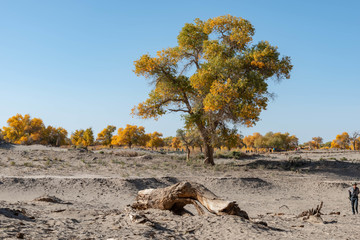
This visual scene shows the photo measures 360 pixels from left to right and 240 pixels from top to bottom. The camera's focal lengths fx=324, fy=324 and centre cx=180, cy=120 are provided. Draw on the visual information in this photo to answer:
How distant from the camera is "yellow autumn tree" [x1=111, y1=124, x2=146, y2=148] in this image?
75688 mm

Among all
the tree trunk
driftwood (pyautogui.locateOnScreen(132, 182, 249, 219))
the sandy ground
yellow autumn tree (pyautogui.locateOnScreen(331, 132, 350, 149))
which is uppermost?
yellow autumn tree (pyautogui.locateOnScreen(331, 132, 350, 149))

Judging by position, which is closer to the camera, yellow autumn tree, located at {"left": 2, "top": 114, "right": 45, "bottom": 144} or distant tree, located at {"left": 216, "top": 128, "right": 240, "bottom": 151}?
distant tree, located at {"left": 216, "top": 128, "right": 240, "bottom": 151}

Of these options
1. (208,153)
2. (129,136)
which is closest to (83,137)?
(129,136)

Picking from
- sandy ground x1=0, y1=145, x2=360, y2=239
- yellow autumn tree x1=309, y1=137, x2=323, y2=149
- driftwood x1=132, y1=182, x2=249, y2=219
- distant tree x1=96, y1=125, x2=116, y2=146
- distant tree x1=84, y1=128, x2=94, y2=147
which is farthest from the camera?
yellow autumn tree x1=309, y1=137, x2=323, y2=149

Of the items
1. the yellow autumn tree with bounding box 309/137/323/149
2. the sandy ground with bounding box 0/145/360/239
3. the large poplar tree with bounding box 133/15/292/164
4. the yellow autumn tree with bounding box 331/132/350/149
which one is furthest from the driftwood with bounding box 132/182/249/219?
the yellow autumn tree with bounding box 309/137/323/149

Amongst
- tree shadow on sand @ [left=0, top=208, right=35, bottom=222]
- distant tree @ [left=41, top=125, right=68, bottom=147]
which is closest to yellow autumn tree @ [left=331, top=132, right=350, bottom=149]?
distant tree @ [left=41, top=125, right=68, bottom=147]

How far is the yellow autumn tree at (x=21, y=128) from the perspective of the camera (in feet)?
226

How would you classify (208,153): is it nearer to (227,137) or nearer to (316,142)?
(227,137)

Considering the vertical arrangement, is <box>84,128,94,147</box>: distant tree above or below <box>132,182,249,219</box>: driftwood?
above

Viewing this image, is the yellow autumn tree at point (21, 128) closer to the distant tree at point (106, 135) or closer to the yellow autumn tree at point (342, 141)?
the distant tree at point (106, 135)

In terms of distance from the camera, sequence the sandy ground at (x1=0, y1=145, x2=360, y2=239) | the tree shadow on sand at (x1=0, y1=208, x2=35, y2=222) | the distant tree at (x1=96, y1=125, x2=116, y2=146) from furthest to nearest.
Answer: the distant tree at (x1=96, y1=125, x2=116, y2=146)
the tree shadow on sand at (x1=0, y1=208, x2=35, y2=222)
the sandy ground at (x1=0, y1=145, x2=360, y2=239)

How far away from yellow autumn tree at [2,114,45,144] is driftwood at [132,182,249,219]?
64.7m

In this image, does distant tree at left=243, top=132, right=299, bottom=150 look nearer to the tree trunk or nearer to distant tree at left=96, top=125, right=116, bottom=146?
distant tree at left=96, top=125, right=116, bottom=146

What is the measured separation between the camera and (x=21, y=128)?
231 ft
